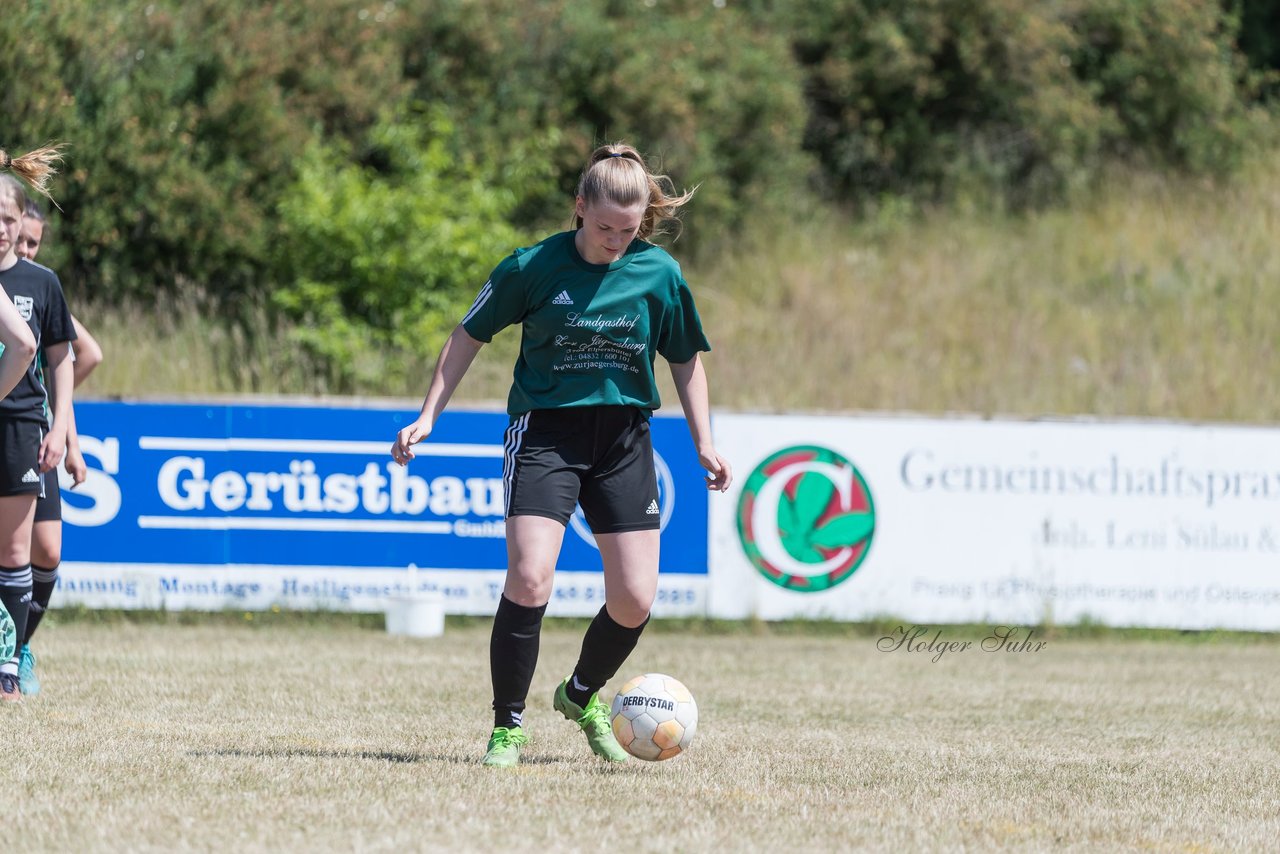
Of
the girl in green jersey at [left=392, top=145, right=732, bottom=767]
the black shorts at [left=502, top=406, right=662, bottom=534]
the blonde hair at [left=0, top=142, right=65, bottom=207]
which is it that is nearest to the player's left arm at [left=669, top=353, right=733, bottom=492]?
the girl in green jersey at [left=392, top=145, right=732, bottom=767]

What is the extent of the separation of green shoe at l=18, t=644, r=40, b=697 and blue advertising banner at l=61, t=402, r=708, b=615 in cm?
388

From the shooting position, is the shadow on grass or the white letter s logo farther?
the white letter s logo

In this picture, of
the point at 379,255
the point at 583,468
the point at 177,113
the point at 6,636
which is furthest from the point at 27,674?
the point at 177,113

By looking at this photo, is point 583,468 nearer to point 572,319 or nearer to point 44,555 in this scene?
point 572,319

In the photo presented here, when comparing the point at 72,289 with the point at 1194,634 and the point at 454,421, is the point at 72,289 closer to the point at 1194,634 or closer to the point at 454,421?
the point at 454,421

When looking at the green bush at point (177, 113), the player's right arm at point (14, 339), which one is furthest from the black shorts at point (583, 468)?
the green bush at point (177, 113)

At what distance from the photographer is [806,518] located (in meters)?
11.0

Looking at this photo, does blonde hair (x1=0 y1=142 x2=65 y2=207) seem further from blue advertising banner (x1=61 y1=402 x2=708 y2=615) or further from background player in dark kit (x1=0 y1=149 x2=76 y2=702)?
blue advertising banner (x1=61 y1=402 x2=708 y2=615)

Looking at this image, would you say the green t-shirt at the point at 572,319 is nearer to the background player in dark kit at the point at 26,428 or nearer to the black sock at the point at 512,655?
the black sock at the point at 512,655

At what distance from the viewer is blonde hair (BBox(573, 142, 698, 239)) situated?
4.71 meters

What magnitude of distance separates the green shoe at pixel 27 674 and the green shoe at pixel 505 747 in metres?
2.48

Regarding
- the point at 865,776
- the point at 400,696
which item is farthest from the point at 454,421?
the point at 865,776

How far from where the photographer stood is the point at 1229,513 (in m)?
11.1

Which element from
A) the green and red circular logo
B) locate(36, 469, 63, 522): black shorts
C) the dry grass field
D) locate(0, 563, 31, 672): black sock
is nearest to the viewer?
the dry grass field
